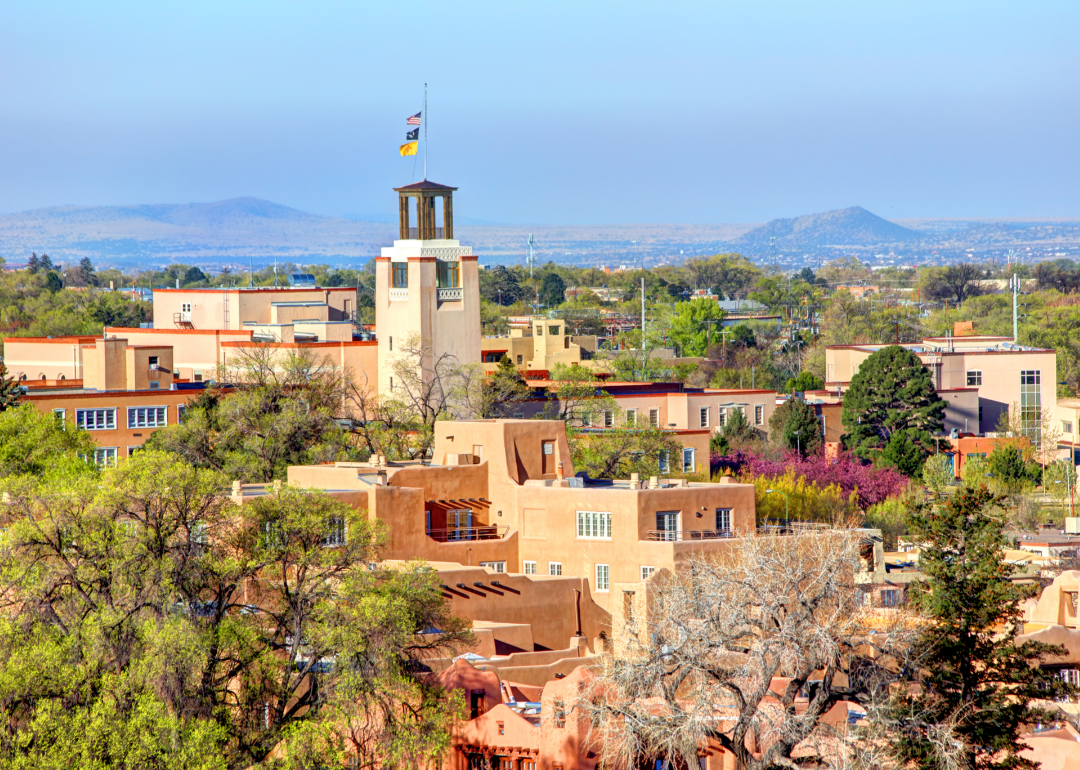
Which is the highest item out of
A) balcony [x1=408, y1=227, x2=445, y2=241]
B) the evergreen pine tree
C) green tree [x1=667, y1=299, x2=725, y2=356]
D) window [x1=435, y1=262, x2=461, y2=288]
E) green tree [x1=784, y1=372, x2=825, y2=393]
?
balcony [x1=408, y1=227, x2=445, y2=241]

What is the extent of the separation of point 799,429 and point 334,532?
53956 mm

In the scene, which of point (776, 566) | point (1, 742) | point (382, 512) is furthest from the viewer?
point (382, 512)

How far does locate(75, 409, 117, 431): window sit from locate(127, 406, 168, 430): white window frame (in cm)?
76

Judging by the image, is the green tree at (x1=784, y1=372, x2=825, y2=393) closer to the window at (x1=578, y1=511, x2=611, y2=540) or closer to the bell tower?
the bell tower

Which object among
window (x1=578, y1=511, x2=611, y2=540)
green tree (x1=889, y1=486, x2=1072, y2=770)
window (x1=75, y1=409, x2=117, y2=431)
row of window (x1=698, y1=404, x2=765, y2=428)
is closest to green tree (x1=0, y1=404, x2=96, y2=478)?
window (x1=578, y1=511, x2=611, y2=540)

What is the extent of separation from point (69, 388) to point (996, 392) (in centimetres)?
5221

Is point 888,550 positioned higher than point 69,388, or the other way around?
point 69,388

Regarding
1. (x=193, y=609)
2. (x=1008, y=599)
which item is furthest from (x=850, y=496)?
(x=193, y=609)

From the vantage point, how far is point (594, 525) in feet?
177

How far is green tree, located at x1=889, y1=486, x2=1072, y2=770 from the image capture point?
33938mm

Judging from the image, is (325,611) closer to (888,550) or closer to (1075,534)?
(888,550)

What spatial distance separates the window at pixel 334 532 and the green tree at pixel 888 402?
53.4 meters

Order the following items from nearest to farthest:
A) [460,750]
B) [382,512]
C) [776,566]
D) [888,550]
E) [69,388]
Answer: [776,566]
[460,750]
[382,512]
[888,550]
[69,388]

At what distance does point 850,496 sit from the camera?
8162 centimetres
